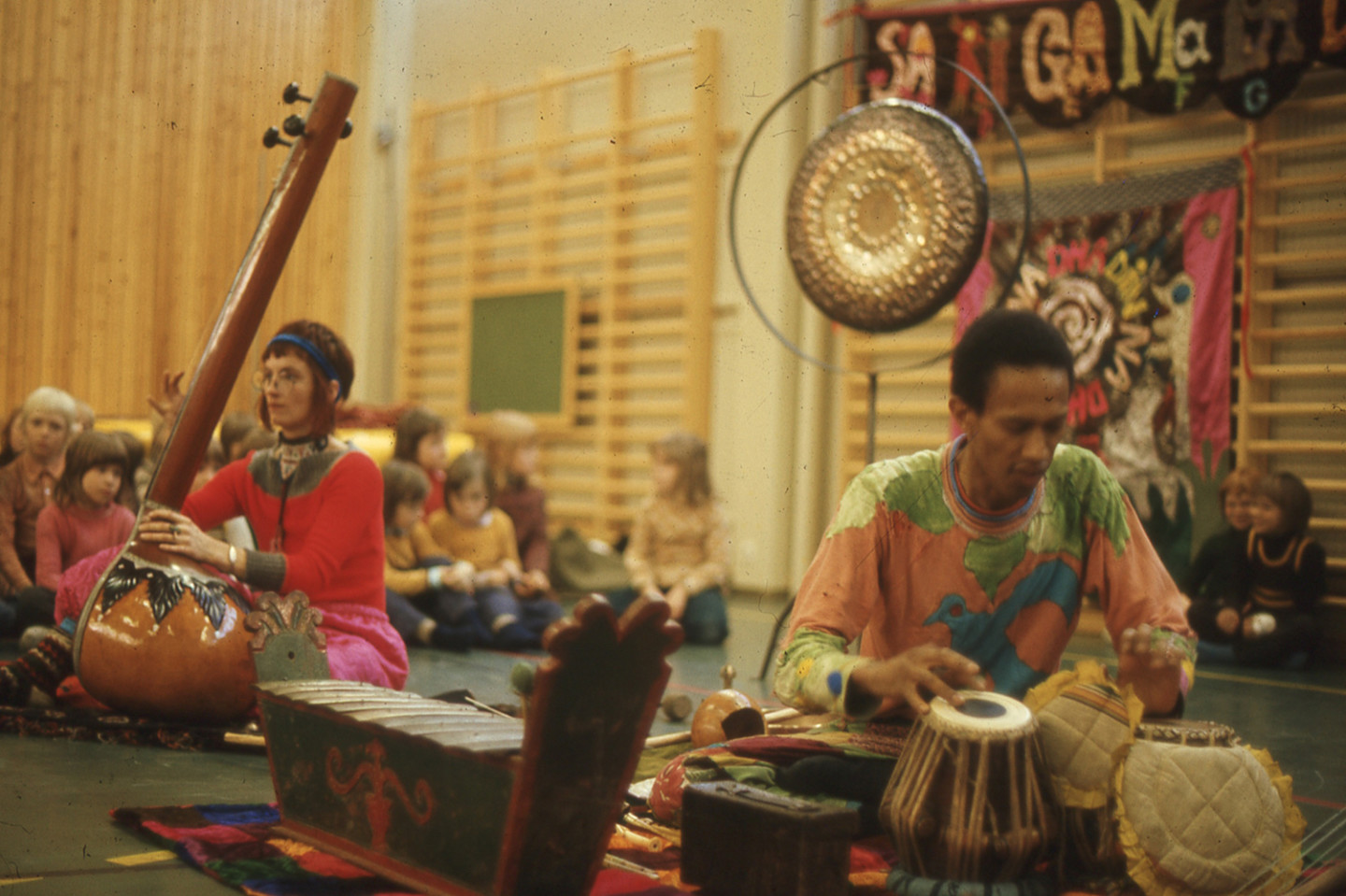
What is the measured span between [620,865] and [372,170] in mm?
7968

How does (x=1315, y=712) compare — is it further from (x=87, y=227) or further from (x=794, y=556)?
(x=87, y=227)

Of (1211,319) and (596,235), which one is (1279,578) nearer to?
(1211,319)

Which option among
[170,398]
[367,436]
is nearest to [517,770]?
[170,398]

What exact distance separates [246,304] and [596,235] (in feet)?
17.7

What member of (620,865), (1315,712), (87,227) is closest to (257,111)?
(87,227)

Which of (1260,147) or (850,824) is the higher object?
(1260,147)

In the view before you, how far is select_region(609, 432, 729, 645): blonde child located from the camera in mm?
5785

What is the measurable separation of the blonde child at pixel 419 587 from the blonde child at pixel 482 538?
18 cm

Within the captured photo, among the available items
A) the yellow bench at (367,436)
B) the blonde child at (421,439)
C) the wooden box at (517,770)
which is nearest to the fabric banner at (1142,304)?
the blonde child at (421,439)

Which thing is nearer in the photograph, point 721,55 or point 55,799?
point 55,799

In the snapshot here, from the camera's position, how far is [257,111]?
444 centimetres

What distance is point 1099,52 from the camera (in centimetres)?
597

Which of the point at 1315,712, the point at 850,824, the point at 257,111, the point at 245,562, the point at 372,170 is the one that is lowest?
the point at 1315,712

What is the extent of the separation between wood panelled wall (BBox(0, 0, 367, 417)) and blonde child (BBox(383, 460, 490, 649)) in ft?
3.42
